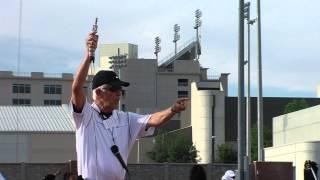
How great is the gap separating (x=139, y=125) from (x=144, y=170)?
133 feet

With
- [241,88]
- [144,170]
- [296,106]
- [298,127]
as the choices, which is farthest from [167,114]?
[296,106]

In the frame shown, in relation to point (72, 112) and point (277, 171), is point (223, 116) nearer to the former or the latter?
point (277, 171)

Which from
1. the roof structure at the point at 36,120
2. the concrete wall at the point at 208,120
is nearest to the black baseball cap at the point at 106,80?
the roof structure at the point at 36,120

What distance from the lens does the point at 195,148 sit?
9294 centimetres

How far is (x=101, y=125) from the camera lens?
500 cm

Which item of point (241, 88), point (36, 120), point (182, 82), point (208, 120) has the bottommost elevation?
point (241, 88)

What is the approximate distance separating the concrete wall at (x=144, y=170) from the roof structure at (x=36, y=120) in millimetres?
29704

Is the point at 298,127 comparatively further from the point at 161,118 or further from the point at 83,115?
the point at 83,115

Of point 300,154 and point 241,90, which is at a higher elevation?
point 241,90

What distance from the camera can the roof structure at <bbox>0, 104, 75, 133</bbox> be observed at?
76.7m

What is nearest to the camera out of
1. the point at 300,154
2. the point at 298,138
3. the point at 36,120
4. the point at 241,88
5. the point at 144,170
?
the point at 241,88

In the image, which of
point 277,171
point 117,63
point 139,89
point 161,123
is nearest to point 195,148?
point 117,63

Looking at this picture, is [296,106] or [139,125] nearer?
[139,125]

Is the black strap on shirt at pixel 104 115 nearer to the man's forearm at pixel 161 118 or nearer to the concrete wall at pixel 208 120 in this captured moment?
the man's forearm at pixel 161 118
